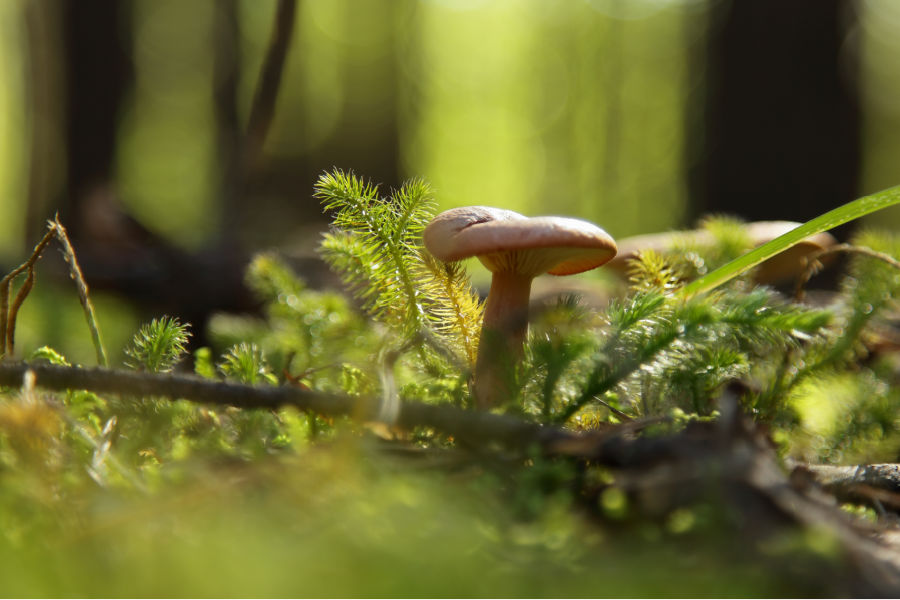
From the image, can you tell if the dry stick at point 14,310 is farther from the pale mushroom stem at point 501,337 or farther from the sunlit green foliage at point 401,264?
the pale mushroom stem at point 501,337

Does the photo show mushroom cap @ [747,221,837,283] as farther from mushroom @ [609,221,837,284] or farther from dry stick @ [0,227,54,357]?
dry stick @ [0,227,54,357]

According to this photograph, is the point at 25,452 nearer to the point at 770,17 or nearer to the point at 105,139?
the point at 770,17

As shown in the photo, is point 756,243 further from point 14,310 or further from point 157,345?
point 14,310

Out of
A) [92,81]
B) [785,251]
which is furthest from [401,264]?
[92,81]

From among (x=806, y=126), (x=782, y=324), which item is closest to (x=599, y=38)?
(x=806, y=126)

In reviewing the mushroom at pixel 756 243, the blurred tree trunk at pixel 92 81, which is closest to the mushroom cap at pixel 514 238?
the mushroom at pixel 756 243

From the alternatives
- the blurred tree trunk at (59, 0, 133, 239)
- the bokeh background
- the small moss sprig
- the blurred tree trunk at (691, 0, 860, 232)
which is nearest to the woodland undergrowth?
the small moss sprig
